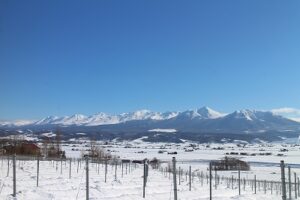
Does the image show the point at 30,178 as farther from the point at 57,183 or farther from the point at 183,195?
the point at 183,195

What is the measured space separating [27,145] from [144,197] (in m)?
51.5

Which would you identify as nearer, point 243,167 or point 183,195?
point 183,195

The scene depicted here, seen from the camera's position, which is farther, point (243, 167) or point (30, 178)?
point (243, 167)

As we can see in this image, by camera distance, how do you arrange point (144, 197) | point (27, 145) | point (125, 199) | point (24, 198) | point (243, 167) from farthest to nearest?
1. point (243, 167)
2. point (27, 145)
3. point (144, 197)
4. point (125, 199)
5. point (24, 198)

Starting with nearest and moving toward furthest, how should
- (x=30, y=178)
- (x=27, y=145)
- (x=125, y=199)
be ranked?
1. (x=125, y=199)
2. (x=30, y=178)
3. (x=27, y=145)

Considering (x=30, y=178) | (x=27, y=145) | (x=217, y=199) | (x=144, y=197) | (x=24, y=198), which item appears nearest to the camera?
(x=24, y=198)

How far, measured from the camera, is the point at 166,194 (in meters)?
20.7

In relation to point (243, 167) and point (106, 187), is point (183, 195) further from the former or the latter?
point (243, 167)

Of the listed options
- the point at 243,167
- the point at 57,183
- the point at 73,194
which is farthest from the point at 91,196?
the point at 243,167

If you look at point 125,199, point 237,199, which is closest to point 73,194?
point 125,199

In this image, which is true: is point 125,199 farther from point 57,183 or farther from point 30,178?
point 30,178

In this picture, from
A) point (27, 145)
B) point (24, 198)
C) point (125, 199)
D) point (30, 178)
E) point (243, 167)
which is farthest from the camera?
point (243, 167)

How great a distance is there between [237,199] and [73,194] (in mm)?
7943

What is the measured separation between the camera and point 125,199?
17391mm
